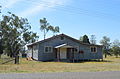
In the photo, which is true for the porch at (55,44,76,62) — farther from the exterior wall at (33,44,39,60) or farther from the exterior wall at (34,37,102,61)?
the exterior wall at (33,44,39,60)

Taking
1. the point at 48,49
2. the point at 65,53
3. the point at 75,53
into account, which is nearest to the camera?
the point at 48,49

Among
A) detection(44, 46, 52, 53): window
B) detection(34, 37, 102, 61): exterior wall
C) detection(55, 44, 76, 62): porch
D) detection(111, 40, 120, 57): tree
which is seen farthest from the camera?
detection(111, 40, 120, 57): tree

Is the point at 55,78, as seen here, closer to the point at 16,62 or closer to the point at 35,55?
the point at 16,62

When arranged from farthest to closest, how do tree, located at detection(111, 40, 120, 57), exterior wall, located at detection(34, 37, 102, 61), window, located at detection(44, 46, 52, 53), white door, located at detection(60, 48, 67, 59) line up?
1. tree, located at detection(111, 40, 120, 57)
2. white door, located at detection(60, 48, 67, 59)
3. window, located at detection(44, 46, 52, 53)
4. exterior wall, located at detection(34, 37, 102, 61)

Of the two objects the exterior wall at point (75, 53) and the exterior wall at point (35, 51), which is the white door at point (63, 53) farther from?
the exterior wall at point (35, 51)

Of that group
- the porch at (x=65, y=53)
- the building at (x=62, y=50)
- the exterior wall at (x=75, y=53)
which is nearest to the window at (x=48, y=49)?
the building at (x=62, y=50)

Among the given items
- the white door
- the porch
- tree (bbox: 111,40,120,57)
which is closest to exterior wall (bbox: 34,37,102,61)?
the porch

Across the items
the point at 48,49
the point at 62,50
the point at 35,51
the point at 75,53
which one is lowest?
the point at 75,53

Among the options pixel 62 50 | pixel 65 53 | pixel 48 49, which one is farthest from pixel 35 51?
pixel 65 53

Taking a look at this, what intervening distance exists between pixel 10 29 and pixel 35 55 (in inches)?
848

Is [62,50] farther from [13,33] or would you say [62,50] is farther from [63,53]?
[13,33]

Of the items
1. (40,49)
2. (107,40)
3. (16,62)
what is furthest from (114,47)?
(16,62)

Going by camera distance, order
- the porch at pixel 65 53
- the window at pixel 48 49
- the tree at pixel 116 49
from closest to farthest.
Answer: the window at pixel 48 49 → the porch at pixel 65 53 → the tree at pixel 116 49

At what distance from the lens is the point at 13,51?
60594mm
